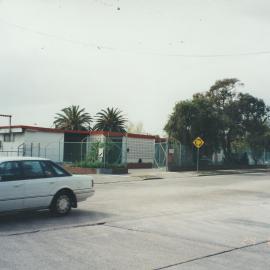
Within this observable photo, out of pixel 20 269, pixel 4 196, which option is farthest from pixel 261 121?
pixel 20 269

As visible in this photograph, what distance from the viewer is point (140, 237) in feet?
32.2

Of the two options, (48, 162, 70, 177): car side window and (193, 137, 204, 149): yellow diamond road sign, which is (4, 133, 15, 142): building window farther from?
(48, 162, 70, 177): car side window

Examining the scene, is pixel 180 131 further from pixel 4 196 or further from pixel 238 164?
pixel 4 196

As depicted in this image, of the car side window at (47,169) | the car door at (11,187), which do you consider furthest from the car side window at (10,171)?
the car side window at (47,169)

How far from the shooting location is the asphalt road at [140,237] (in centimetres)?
771

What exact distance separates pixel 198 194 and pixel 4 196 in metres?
10.2

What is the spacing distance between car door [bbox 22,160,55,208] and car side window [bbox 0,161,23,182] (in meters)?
0.15

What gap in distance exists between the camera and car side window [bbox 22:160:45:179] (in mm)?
11852

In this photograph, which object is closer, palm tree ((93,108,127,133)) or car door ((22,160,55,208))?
car door ((22,160,55,208))

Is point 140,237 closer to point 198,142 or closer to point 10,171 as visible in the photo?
point 10,171

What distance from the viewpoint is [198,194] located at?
783 inches

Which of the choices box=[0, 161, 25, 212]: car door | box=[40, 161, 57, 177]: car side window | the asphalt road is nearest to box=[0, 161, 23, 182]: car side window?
box=[0, 161, 25, 212]: car door

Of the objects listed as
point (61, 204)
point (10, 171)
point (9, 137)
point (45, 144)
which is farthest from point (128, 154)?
point (10, 171)

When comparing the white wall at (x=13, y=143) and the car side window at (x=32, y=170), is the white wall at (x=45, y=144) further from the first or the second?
the car side window at (x=32, y=170)
